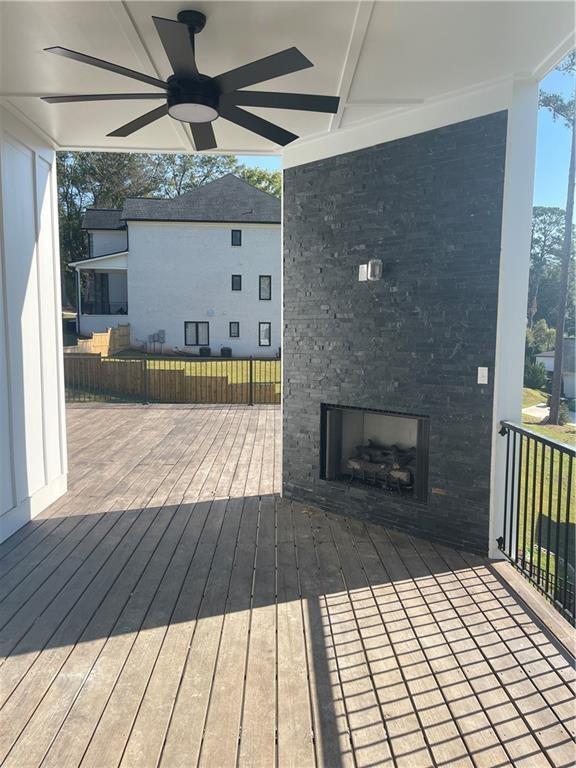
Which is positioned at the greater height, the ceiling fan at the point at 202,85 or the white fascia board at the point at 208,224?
the white fascia board at the point at 208,224

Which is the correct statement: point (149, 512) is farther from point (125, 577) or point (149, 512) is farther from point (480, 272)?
point (480, 272)

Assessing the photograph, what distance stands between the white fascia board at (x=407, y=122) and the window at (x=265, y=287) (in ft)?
47.2

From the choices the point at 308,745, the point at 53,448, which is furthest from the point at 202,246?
the point at 308,745

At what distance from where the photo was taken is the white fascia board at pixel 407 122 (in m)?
3.38

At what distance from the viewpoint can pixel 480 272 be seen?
3531mm

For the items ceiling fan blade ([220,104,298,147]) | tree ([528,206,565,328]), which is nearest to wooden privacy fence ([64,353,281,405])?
tree ([528,206,565,328])

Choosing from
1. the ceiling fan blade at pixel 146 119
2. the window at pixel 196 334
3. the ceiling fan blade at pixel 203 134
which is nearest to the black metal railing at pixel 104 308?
the window at pixel 196 334

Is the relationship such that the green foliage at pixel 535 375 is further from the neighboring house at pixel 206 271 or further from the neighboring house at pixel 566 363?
the neighboring house at pixel 206 271

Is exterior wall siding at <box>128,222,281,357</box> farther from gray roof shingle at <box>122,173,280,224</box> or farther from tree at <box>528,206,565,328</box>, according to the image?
tree at <box>528,206,565,328</box>

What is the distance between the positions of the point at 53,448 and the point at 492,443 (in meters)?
3.82

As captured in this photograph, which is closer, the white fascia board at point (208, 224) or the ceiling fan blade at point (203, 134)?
the ceiling fan blade at point (203, 134)

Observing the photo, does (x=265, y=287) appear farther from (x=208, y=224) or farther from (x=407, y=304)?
(x=407, y=304)

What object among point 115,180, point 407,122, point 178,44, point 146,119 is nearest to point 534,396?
point 407,122

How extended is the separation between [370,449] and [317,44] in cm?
314
